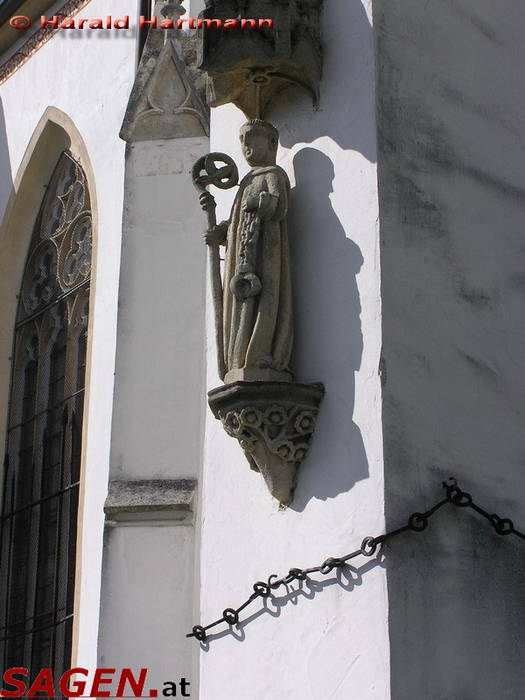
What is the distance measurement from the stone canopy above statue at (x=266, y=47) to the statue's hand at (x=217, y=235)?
781 mm

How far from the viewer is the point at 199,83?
427 inches

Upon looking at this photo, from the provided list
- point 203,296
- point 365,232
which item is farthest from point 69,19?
point 365,232

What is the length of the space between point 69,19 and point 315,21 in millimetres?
4359

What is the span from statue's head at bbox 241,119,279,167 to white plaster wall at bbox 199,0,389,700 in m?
0.11

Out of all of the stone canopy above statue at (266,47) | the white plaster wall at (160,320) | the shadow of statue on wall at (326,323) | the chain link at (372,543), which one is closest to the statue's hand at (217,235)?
the shadow of statue on wall at (326,323)

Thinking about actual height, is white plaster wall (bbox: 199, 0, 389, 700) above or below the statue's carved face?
below

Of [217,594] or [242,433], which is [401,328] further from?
[217,594]

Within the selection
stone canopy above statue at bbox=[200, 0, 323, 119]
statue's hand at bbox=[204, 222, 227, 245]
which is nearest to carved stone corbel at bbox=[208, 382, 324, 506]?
statue's hand at bbox=[204, 222, 227, 245]

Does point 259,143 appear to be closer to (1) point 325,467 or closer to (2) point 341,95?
(2) point 341,95

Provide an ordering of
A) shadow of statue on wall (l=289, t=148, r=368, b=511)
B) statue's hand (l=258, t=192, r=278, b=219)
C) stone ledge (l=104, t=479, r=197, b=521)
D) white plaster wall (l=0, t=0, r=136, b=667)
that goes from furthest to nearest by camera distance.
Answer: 1. white plaster wall (l=0, t=0, r=136, b=667)
2. stone ledge (l=104, t=479, r=197, b=521)
3. statue's hand (l=258, t=192, r=278, b=219)
4. shadow of statue on wall (l=289, t=148, r=368, b=511)

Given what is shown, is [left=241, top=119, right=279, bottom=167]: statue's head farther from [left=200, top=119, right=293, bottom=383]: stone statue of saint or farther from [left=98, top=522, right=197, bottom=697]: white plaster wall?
[left=98, top=522, right=197, bottom=697]: white plaster wall

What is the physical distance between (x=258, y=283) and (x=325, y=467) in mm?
904

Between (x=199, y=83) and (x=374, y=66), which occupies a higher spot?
(x=199, y=83)

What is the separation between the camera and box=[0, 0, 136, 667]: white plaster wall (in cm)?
1069
